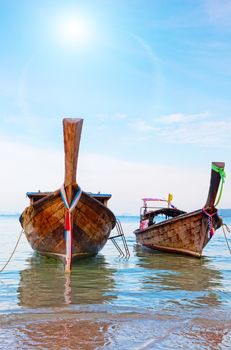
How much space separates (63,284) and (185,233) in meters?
7.88

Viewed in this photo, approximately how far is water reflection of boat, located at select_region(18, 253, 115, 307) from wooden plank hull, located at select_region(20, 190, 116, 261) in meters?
0.61

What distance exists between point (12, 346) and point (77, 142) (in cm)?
585

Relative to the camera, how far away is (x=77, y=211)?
1245cm

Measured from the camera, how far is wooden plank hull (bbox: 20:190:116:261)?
494 inches

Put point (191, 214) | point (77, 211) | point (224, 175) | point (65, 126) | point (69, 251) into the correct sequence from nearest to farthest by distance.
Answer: point (65, 126)
point (69, 251)
point (77, 211)
point (224, 175)
point (191, 214)

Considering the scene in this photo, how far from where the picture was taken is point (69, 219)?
11.1 metres

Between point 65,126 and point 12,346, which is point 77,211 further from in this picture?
point 12,346

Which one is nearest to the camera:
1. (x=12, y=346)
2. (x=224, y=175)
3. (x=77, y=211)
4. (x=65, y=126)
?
(x=12, y=346)

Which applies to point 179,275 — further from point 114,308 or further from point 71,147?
point 71,147

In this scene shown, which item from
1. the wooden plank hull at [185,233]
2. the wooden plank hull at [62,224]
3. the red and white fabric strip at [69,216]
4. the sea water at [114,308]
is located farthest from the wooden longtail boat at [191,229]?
the red and white fabric strip at [69,216]

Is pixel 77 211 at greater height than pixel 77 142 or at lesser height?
lesser

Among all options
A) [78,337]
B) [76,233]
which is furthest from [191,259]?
[78,337]

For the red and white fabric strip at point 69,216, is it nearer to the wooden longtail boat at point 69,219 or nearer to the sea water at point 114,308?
the wooden longtail boat at point 69,219

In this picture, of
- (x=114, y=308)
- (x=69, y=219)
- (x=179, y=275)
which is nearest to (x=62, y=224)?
(x=69, y=219)
